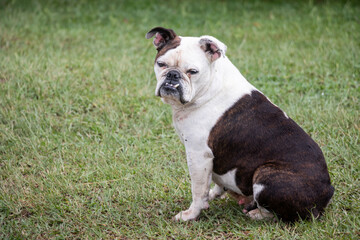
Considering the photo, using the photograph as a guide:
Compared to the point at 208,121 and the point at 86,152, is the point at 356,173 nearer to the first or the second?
the point at 208,121

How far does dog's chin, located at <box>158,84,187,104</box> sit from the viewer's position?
3.58 meters

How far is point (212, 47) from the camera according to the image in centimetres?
369

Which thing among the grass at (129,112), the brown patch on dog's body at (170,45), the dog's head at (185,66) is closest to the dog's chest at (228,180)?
the grass at (129,112)

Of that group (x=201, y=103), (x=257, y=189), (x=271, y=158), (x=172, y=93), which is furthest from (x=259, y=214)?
(x=172, y=93)

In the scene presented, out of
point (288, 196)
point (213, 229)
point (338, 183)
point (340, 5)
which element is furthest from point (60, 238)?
point (340, 5)

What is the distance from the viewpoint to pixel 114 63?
727 centimetres

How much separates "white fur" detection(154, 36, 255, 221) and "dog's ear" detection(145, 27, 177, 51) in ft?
0.44

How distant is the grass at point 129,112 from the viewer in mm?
4020

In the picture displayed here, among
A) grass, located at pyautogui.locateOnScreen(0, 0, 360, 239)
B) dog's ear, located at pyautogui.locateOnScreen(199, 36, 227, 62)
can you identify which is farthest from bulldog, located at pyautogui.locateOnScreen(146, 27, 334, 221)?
grass, located at pyautogui.locateOnScreen(0, 0, 360, 239)

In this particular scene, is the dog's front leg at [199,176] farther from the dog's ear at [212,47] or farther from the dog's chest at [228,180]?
the dog's ear at [212,47]

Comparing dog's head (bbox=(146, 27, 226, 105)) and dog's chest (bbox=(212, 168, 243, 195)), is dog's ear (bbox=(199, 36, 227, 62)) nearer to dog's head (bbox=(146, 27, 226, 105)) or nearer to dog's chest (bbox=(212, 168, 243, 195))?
dog's head (bbox=(146, 27, 226, 105))

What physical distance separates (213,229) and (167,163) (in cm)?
140

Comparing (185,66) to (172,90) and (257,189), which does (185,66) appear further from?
(257,189)

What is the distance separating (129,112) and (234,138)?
8.48 feet
